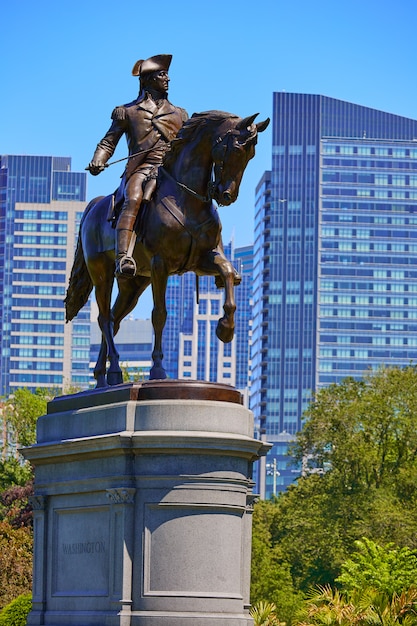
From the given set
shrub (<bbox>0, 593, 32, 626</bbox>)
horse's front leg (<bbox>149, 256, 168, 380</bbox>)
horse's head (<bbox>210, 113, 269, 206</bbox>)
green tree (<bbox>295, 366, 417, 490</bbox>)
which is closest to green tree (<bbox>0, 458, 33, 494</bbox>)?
green tree (<bbox>295, 366, 417, 490</bbox>)

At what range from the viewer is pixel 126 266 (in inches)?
862

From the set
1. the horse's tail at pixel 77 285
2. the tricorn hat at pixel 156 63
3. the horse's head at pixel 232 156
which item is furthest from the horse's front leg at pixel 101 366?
the tricorn hat at pixel 156 63

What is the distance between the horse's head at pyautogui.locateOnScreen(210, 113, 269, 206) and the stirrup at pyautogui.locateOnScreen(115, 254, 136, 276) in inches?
57.6

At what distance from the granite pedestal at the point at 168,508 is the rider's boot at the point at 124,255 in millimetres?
1610

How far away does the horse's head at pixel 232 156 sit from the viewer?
2128cm

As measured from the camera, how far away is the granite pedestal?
67.5 ft

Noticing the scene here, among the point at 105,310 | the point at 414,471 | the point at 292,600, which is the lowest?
the point at 292,600

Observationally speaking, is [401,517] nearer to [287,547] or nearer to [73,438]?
[287,547]

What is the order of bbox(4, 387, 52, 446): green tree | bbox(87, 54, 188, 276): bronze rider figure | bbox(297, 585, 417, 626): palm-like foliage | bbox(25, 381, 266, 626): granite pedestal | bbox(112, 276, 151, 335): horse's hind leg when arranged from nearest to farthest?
bbox(25, 381, 266, 626): granite pedestal
bbox(87, 54, 188, 276): bronze rider figure
bbox(112, 276, 151, 335): horse's hind leg
bbox(297, 585, 417, 626): palm-like foliage
bbox(4, 387, 52, 446): green tree

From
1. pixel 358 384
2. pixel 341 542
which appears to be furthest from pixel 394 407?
pixel 341 542

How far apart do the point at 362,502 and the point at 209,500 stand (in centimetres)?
4180

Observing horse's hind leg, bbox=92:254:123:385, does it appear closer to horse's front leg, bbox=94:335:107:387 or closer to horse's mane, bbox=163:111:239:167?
horse's front leg, bbox=94:335:107:387

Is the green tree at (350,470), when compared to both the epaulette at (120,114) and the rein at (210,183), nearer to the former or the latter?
the epaulette at (120,114)

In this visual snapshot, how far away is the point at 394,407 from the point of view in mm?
65000
